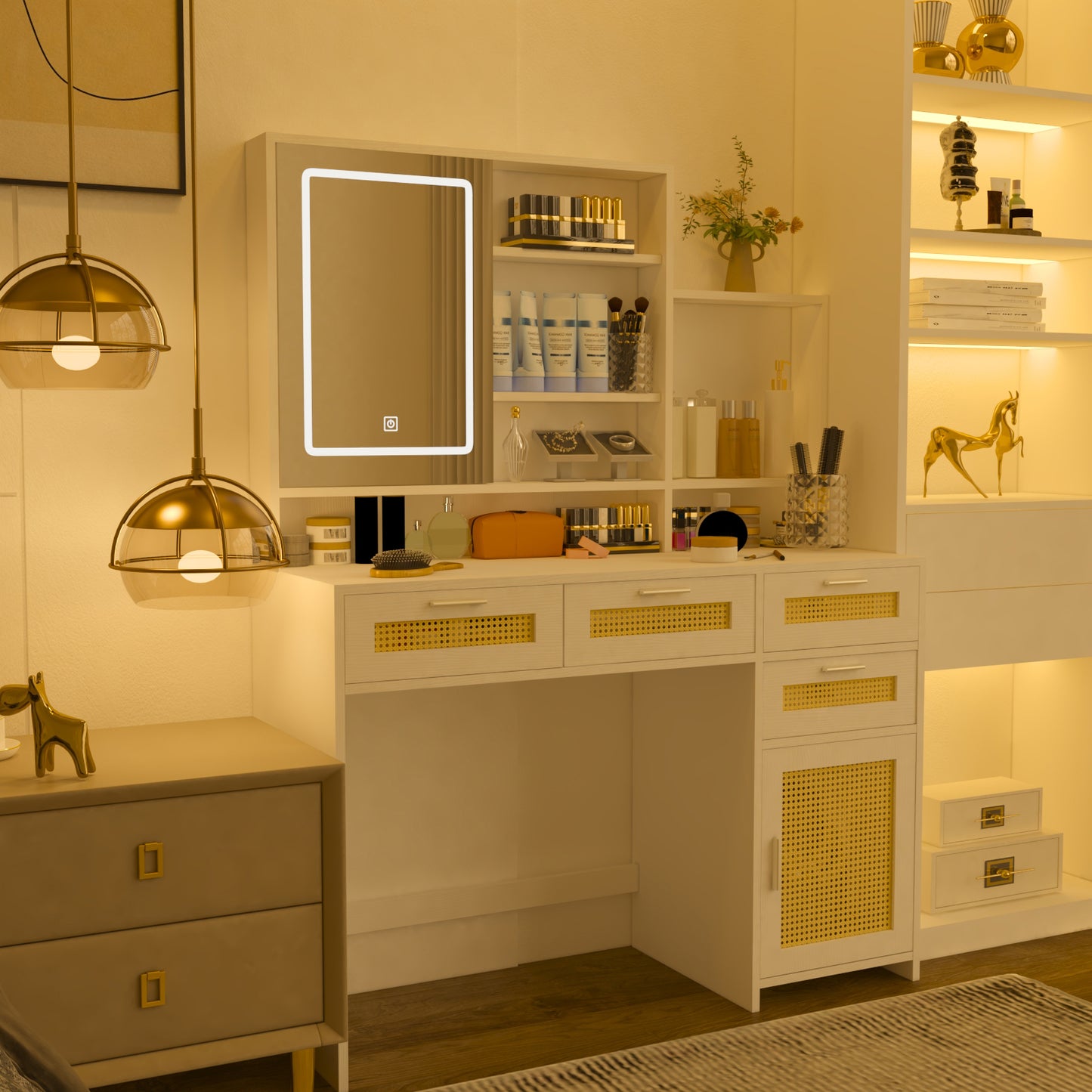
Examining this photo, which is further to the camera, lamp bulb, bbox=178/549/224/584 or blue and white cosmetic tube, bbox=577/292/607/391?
blue and white cosmetic tube, bbox=577/292/607/391

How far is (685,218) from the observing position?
333 centimetres

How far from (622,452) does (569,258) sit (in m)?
0.47

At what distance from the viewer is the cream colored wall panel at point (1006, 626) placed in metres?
3.22

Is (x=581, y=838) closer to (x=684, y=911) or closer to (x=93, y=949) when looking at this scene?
(x=684, y=911)

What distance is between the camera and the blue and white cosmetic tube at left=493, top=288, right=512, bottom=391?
3.01 meters

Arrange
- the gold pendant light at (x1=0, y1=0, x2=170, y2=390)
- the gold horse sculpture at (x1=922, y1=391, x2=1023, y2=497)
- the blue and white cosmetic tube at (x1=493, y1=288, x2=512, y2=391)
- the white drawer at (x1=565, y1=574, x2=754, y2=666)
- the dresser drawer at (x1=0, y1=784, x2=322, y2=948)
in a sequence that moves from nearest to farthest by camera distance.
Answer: the gold pendant light at (x1=0, y1=0, x2=170, y2=390) → the dresser drawer at (x1=0, y1=784, x2=322, y2=948) → the white drawer at (x1=565, y1=574, x2=754, y2=666) → the blue and white cosmetic tube at (x1=493, y1=288, x2=512, y2=391) → the gold horse sculpture at (x1=922, y1=391, x2=1023, y2=497)

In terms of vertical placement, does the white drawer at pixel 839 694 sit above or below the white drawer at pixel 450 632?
below

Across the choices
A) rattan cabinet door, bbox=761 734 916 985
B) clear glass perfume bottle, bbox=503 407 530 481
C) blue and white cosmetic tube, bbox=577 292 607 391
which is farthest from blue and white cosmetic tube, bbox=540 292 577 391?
rattan cabinet door, bbox=761 734 916 985

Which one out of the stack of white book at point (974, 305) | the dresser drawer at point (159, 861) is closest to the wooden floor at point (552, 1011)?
the dresser drawer at point (159, 861)

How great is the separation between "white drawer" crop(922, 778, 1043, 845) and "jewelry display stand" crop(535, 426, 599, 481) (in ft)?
3.98

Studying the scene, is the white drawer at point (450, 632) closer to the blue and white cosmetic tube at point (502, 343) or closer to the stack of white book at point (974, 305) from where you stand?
the blue and white cosmetic tube at point (502, 343)

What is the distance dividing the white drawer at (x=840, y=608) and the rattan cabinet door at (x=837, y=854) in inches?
9.4

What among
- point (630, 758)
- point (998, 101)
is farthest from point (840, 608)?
point (998, 101)

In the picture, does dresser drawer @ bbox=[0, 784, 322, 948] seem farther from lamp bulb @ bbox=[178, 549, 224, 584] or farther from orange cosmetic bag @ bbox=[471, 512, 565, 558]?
orange cosmetic bag @ bbox=[471, 512, 565, 558]
